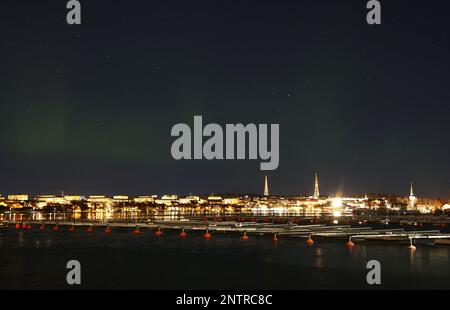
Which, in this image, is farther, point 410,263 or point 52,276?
point 410,263

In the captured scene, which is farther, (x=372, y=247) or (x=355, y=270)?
(x=372, y=247)

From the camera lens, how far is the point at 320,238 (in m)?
62.3

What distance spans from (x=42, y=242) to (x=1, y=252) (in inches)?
410

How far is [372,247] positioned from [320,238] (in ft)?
34.7

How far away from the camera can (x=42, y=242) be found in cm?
6253

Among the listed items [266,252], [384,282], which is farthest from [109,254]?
[384,282]
